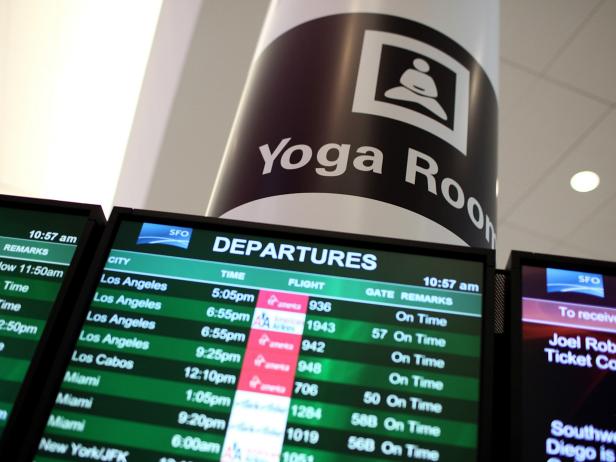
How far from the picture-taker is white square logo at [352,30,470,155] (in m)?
1.60

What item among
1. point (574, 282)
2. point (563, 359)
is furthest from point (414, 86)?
point (563, 359)

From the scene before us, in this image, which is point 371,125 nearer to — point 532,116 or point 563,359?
point 563,359

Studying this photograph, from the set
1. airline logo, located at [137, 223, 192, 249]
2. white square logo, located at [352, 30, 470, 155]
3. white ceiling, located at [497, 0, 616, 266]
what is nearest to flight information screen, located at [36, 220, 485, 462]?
airline logo, located at [137, 223, 192, 249]

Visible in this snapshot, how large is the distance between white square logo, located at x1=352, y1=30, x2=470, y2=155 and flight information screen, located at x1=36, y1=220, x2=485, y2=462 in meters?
0.62

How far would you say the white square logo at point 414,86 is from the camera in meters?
1.60

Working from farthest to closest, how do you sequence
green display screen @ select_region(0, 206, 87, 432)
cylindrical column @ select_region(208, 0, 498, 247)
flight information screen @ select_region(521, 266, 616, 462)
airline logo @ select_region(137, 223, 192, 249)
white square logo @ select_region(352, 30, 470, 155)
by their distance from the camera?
white square logo @ select_region(352, 30, 470, 155)
cylindrical column @ select_region(208, 0, 498, 247)
airline logo @ select_region(137, 223, 192, 249)
green display screen @ select_region(0, 206, 87, 432)
flight information screen @ select_region(521, 266, 616, 462)

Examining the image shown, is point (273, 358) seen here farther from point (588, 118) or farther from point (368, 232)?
point (588, 118)

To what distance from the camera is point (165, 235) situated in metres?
1.10

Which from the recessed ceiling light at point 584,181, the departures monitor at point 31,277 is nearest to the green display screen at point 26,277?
the departures monitor at point 31,277

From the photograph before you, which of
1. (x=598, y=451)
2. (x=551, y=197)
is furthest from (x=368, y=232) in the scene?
(x=551, y=197)

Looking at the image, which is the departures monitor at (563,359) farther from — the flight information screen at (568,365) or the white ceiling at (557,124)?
the white ceiling at (557,124)

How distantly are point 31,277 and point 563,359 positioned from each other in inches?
31.1

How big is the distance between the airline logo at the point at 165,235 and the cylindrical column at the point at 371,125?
0.36 metres

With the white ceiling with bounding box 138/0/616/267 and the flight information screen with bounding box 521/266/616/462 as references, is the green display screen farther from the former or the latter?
the white ceiling with bounding box 138/0/616/267
